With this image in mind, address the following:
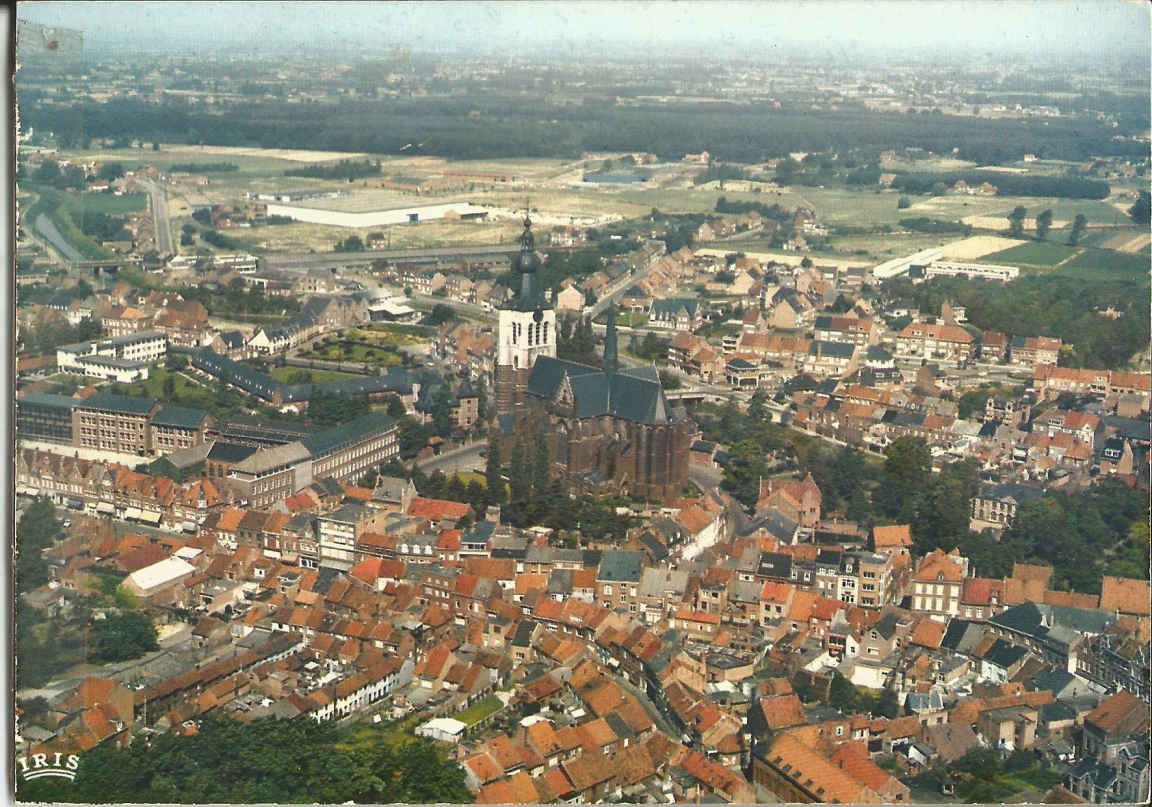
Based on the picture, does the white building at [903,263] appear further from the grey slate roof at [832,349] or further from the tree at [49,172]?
the tree at [49,172]

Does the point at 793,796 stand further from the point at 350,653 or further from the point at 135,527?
the point at 135,527

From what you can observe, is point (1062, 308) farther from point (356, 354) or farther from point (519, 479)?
point (519, 479)

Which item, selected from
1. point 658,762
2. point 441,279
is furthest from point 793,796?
point 441,279

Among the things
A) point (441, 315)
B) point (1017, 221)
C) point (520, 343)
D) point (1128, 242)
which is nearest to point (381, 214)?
point (441, 315)

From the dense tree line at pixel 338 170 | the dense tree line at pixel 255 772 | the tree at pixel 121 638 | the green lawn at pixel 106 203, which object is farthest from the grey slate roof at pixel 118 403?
the dense tree line at pixel 338 170

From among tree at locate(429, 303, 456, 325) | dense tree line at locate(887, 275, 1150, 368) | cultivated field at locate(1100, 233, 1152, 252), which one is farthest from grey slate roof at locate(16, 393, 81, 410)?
cultivated field at locate(1100, 233, 1152, 252)

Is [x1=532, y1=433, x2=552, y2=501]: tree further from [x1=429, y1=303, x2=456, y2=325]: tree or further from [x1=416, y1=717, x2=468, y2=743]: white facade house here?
[x1=429, y1=303, x2=456, y2=325]: tree
